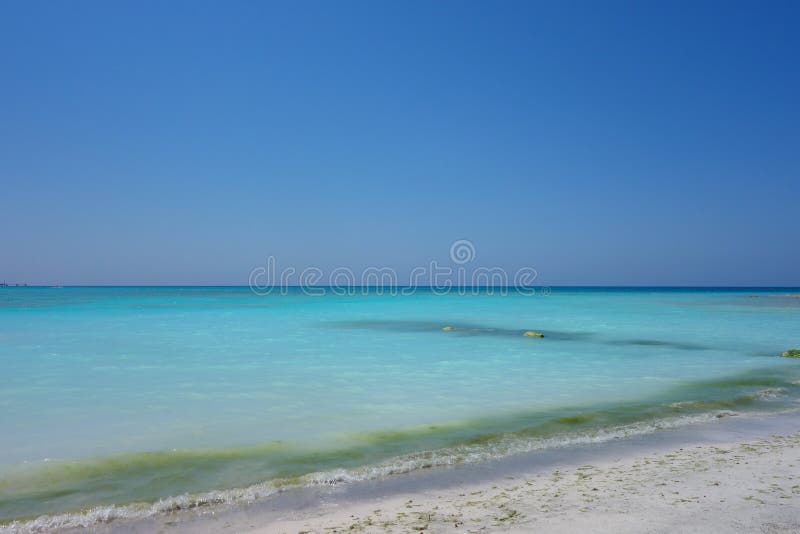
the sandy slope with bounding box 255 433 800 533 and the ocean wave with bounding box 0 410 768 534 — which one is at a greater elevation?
the sandy slope with bounding box 255 433 800 533

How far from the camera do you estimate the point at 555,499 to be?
4863mm

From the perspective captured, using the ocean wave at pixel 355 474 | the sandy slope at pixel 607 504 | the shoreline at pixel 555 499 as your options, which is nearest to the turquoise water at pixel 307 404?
the ocean wave at pixel 355 474

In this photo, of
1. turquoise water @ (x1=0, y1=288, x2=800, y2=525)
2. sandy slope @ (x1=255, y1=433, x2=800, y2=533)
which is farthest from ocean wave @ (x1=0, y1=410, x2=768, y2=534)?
sandy slope @ (x1=255, y1=433, x2=800, y2=533)

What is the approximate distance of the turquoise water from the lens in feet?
19.4

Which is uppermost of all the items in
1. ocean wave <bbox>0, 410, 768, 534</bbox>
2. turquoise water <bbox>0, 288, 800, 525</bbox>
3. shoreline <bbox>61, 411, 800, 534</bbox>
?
shoreline <bbox>61, 411, 800, 534</bbox>

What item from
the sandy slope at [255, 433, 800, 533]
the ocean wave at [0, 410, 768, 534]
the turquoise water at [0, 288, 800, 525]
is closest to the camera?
Result: the sandy slope at [255, 433, 800, 533]

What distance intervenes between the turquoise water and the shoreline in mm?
425

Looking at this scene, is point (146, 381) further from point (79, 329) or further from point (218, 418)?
point (79, 329)

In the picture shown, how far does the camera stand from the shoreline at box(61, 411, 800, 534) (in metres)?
4.31

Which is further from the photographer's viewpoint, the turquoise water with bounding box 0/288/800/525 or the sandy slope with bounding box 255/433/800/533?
the turquoise water with bounding box 0/288/800/525

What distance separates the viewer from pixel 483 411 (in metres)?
8.85

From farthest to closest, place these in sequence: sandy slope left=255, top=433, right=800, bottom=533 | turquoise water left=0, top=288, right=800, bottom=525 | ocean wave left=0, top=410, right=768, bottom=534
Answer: turquoise water left=0, top=288, right=800, bottom=525 → ocean wave left=0, top=410, right=768, bottom=534 → sandy slope left=255, top=433, right=800, bottom=533

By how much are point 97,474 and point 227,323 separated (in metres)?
23.2

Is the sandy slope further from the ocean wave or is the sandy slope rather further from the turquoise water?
the turquoise water
